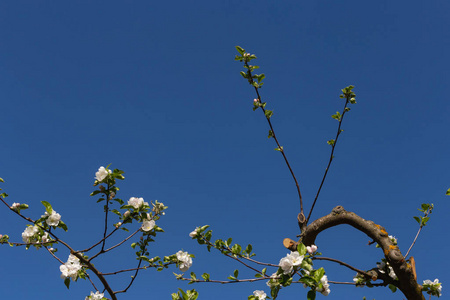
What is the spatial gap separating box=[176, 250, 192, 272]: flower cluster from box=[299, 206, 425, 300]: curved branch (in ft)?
3.47

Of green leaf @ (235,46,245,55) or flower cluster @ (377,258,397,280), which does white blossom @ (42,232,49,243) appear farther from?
flower cluster @ (377,258,397,280)

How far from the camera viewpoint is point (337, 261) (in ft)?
8.82

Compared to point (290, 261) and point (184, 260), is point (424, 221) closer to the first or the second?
point (290, 261)

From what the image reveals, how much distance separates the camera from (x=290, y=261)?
202cm

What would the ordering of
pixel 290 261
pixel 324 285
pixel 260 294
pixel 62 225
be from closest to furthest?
pixel 290 261 < pixel 324 285 < pixel 260 294 < pixel 62 225

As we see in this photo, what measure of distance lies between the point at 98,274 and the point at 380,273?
2348 mm

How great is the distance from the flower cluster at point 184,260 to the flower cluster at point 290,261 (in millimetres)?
1231

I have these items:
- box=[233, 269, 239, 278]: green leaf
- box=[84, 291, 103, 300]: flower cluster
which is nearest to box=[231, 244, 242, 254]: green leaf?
box=[233, 269, 239, 278]: green leaf

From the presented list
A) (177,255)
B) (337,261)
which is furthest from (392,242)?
(177,255)

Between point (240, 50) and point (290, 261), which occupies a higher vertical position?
point (240, 50)

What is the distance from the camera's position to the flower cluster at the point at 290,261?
2008 mm

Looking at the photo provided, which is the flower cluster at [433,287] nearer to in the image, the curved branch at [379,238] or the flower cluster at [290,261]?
the curved branch at [379,238]

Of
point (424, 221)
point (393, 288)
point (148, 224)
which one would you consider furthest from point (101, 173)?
point (424, 221)

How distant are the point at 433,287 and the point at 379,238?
1.93ft
